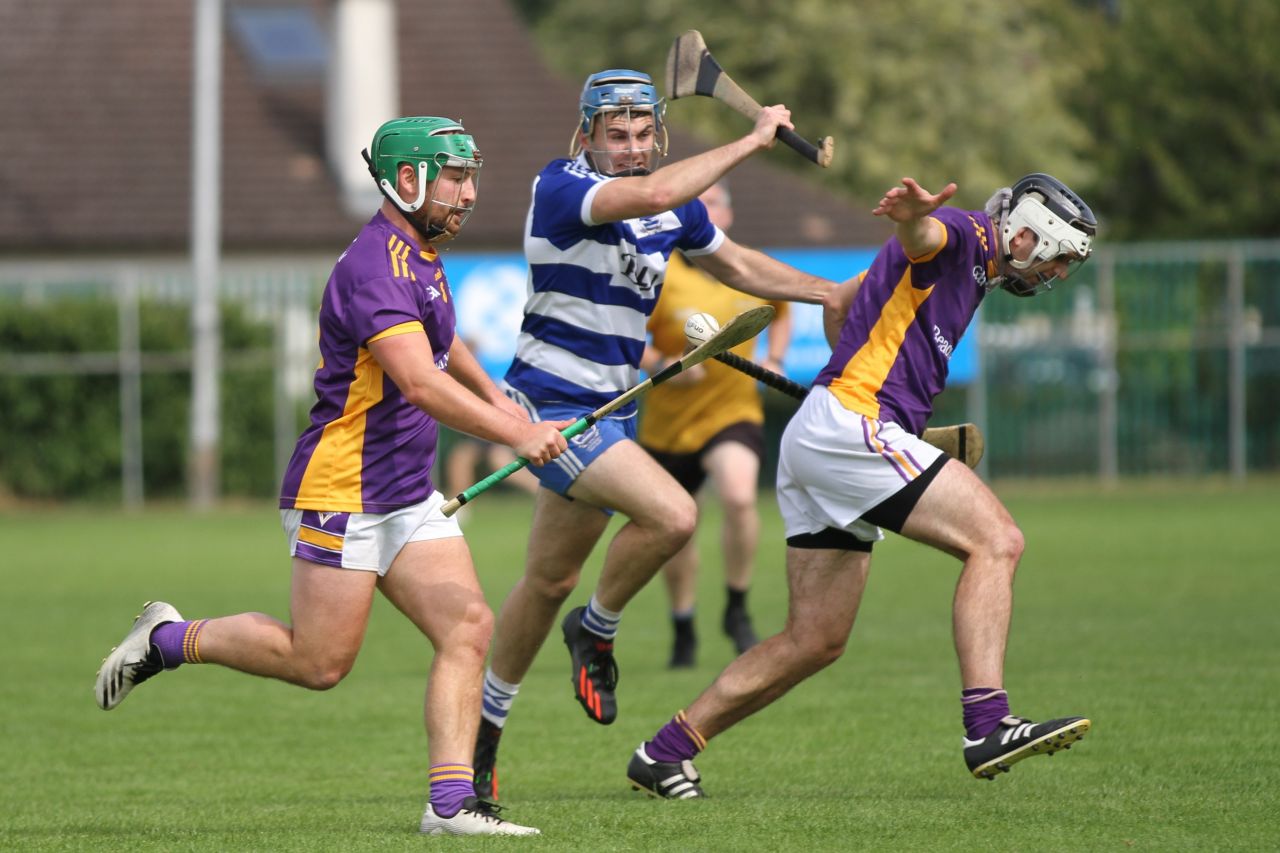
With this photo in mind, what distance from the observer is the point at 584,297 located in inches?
278

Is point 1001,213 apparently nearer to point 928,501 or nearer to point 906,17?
point 928,501

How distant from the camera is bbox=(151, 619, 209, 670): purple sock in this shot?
6.29 metres

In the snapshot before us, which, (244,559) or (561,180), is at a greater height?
(561,180)

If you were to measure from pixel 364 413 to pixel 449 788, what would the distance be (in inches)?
45.2

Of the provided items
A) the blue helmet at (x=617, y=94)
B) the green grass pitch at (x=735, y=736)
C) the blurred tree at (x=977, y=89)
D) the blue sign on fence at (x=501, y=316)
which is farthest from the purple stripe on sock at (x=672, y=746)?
the blurred tree at (x=977, y=89)

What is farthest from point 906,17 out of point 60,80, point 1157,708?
point 1157,708

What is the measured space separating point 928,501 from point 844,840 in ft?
3.75

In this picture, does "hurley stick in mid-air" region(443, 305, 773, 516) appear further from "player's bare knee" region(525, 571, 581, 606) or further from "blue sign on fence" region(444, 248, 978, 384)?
"blue sign on fence" region(444, 248, 978, 384)

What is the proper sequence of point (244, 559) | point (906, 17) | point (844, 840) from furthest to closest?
1. point (906, 17)
2. point (244, 559)
3. point (844, 840)

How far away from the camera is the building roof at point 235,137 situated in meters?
28.9

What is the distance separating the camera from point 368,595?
6.11 m

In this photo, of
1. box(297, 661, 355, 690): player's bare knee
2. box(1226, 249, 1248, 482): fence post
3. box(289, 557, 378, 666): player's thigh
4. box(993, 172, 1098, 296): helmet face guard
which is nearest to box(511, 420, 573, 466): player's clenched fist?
box(289, 557, 378, 666): player's thigh

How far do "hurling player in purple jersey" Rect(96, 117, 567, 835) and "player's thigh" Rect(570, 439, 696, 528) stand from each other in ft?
2.62

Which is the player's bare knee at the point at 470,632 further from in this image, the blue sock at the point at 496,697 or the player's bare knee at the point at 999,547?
the player's bare knee at the point at 999,547
